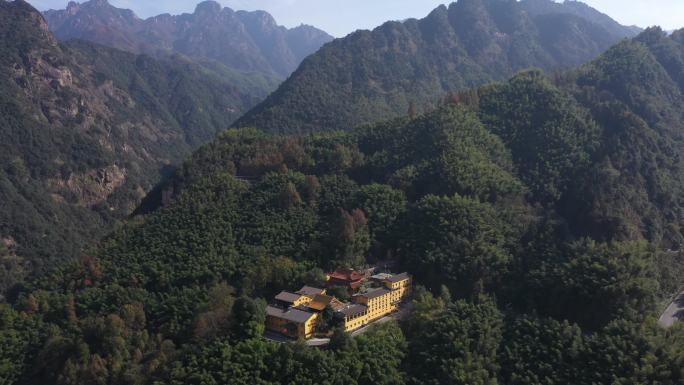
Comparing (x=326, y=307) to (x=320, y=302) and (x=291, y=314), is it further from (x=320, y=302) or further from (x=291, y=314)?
(x=291, y=314)

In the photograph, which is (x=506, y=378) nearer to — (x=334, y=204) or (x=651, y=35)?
(x=334, y=204)

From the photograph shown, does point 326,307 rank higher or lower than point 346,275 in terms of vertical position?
lower

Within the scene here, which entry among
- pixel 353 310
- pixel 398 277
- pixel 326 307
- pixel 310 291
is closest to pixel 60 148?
pixel 310 291

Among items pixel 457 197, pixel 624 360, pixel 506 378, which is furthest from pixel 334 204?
pixel 624 360

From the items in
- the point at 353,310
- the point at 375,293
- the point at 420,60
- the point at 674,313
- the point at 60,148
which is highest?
the point at 420,60

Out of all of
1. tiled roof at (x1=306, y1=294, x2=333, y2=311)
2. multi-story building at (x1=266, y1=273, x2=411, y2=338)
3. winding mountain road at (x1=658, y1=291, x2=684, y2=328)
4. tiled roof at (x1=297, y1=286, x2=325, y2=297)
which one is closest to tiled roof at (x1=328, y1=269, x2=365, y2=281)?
multi-story building at (x1=266, y1=273, x2=411, y2=338)

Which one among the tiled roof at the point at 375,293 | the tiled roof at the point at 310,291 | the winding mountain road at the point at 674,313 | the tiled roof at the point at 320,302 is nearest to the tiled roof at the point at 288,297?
the tiled roof at the point at 310,291

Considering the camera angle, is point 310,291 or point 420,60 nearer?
point 310,291

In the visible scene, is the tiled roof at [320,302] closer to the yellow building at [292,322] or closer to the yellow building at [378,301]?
the yellow building at [292,322]
